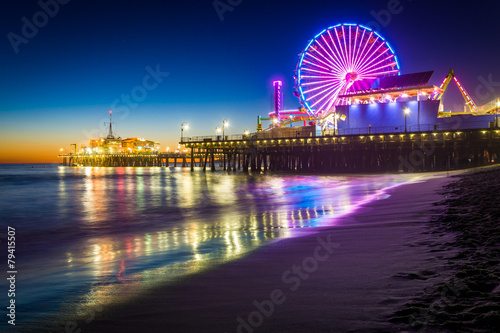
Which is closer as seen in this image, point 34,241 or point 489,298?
point 489,298

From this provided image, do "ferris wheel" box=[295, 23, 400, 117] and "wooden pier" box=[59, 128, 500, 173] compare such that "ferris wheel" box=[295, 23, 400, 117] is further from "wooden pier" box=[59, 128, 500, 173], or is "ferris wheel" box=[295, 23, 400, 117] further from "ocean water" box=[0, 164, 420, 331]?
"ocean water" box=[0, 164, 420, 331]

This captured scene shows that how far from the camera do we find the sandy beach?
349cm

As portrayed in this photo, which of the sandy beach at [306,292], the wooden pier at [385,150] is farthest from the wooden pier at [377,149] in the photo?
the sandy beach at [306,292]

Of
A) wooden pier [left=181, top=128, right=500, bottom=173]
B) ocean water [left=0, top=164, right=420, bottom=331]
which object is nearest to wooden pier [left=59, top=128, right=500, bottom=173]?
wooden pier [left=181, top=128, right=500, bottom=173]

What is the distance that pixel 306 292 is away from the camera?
4328 mm

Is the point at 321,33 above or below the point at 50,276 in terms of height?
above

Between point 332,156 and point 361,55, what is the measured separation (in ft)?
54.2

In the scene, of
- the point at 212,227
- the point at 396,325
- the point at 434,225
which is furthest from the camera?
the point at 212,227

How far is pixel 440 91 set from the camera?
172 feet

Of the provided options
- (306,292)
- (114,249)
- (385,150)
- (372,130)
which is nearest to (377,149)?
(385,150)

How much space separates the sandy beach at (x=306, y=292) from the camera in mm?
3494

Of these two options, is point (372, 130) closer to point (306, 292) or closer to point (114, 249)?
point (114, 249)

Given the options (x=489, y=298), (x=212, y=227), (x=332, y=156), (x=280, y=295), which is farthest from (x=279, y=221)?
(x=332, y=156)

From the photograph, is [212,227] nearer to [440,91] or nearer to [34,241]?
[34,241]
